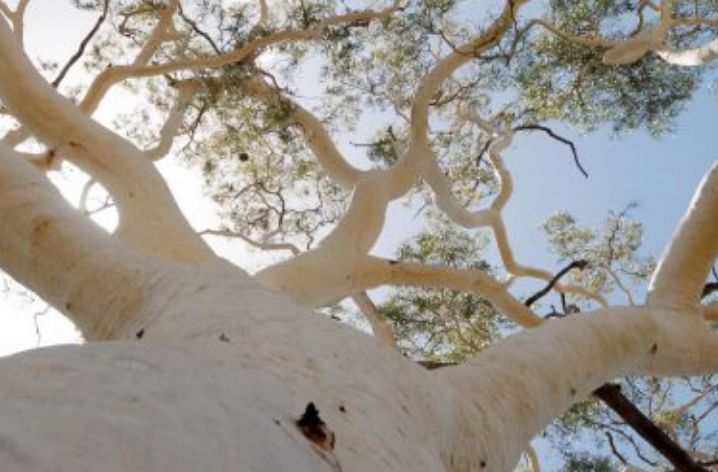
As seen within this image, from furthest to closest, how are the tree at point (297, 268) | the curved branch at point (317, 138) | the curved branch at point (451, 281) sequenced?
1. the curved branch at point (317, 138)
2. the curved branch at point (451, 281)
3. the tree at point (297, 268)

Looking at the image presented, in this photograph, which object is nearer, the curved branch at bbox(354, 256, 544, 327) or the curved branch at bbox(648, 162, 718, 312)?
the curved branch at bbox(648, 162, 718, 312)

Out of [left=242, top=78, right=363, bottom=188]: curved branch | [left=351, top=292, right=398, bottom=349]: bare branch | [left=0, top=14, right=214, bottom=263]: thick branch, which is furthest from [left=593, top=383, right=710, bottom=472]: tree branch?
[left=351, top=292, right=398, bottom=349]: bare branch

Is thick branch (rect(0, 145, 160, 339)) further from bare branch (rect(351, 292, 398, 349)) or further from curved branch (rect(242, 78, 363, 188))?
bare branch (rect(351, 292, 398, 349))

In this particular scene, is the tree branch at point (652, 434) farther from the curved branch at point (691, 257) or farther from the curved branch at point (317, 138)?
the curved branch at point (317, 138)

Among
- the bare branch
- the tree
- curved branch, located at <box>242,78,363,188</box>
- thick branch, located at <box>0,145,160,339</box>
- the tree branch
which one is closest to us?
the tree

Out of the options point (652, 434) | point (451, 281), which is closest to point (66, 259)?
point (652, 434)

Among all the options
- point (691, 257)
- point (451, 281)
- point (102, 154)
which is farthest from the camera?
point (451, 281)

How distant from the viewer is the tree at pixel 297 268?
114 cm

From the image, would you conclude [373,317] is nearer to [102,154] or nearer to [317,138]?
[317,138]

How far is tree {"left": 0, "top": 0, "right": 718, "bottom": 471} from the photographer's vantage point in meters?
1.14

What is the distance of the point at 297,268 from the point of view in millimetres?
3854

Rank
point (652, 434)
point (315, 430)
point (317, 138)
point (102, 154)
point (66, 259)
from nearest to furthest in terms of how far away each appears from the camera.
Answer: point (315, 430) < point (66, 259) < point (102, 154) < point (652, 434) < point (317, 138)

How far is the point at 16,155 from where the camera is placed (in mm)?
2709

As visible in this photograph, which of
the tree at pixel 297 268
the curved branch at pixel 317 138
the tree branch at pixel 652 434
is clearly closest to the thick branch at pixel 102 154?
the tree at pixel 297 268
